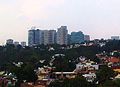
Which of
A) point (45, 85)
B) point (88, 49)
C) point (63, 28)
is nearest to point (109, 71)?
point (45, 85)

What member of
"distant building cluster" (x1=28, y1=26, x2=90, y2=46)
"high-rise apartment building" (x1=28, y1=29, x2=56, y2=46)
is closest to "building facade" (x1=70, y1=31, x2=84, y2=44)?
"distant building cluster" (x1=28, y1=26, x2=90, y2=46)

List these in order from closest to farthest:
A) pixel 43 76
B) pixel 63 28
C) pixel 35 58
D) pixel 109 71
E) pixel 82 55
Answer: pixel 109 71 → pixel 43 76 → pixel 35 58 → pixel 82 55 → pixel 63 28

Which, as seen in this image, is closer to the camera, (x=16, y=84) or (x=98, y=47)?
(x=16, y=84)

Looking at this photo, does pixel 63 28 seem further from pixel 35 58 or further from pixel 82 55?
pixel 35 58

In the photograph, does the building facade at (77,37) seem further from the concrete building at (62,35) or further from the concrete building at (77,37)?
the concrete building at (62,35)

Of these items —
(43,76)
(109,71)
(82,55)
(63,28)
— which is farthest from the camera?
(63,28)

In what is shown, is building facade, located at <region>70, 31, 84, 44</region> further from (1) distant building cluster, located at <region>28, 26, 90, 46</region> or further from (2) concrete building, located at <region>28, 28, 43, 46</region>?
(2) concrete building, located at <region>28, 28, 43, 46</region>

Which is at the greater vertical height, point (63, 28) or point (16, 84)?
point (63, 28)

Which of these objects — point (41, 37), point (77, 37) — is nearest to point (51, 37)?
point (41, 37)

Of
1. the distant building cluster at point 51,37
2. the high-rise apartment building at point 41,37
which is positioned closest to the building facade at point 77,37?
the distant building cluster at point 51,37
